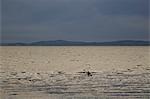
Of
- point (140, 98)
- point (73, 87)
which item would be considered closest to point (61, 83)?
point (73, 87)

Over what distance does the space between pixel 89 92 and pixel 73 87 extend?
1.15 metres

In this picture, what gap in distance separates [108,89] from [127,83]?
1703mm

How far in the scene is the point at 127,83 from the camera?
12.4 meters

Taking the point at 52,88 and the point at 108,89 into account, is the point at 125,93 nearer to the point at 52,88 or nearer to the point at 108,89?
the point at 108,89

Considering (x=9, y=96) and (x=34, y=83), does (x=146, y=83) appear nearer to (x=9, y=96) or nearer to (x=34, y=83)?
(x=34, y=83)

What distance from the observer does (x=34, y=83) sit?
12562 millimetres

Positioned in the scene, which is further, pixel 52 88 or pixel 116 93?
pixel 52 88

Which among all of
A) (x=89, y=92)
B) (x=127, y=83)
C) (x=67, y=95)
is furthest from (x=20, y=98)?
(x=127, y=83)

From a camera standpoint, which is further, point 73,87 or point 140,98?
point 73,87

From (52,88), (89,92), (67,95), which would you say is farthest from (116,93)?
(52,88)

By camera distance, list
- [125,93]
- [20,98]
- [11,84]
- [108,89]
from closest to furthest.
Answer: [20,98] → [125,93] → [108,89] → [11,84]

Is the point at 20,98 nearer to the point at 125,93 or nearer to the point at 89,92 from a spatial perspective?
the point at 89,92

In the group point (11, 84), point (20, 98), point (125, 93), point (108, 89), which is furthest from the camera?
point (11, 84)

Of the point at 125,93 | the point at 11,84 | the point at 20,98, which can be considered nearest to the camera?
the point at 20,98
